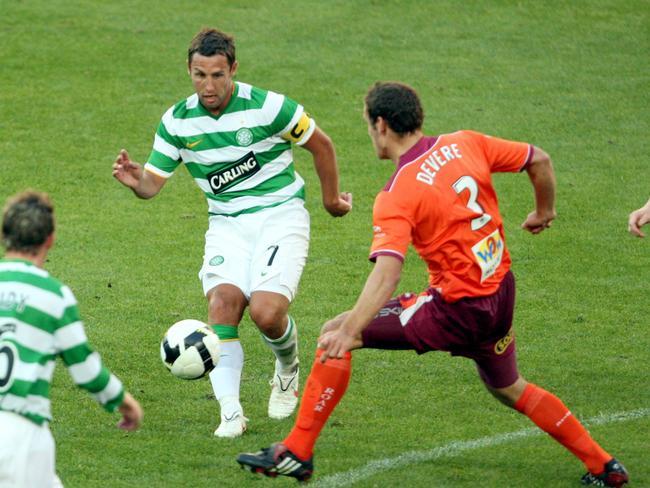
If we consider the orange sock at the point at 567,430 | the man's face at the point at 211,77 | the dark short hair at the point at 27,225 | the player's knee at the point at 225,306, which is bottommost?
the player's knee at the point at 225,306

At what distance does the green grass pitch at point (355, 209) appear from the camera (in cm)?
748

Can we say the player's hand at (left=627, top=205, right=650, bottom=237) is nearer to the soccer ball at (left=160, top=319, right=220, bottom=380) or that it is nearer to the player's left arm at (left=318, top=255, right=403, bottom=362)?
the player's left arm at (left=318, top=255, right=403, bottom=362)

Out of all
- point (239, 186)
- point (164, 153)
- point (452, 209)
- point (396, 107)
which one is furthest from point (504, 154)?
point (164, 153)

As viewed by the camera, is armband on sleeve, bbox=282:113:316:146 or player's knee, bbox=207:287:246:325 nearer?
player's knee, bbox=207:287:246:325

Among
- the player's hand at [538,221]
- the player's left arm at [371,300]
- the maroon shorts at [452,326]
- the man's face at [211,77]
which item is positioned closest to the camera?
the player's left arm at [371,300]

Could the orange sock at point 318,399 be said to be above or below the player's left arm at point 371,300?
below

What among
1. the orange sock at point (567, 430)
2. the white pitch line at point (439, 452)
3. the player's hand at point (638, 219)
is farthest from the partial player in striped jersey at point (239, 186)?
the player's hand at point (638, 219)

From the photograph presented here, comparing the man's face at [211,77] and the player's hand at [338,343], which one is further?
the man's face at [211,77]

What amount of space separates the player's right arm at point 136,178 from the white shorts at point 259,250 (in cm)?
46

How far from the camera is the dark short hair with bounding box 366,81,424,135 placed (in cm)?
645

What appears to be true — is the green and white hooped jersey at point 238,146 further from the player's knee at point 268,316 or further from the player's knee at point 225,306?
the player's knee at point 268,316

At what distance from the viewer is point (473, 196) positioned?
21.3 feet

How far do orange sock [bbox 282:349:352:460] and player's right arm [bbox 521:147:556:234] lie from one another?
139 centimetres

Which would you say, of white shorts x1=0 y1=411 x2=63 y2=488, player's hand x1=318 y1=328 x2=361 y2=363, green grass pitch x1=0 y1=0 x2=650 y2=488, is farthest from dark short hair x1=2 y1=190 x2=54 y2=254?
green grass pitch x1=0 y1=0 x2=650 y2=488
